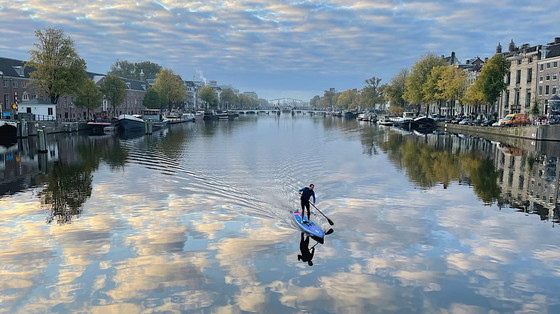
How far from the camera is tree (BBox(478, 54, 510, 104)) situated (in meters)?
92.3

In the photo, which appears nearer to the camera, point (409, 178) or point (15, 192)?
point (15, 192)

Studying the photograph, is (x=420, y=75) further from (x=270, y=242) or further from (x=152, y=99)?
(x=270, y=242)

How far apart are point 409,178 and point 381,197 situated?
9.62 m

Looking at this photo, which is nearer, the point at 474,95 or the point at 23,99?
the point at 474,95

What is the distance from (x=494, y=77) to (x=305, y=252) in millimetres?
89378

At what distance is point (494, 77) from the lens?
92.7 metres

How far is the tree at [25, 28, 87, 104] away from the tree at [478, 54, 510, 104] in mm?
89334

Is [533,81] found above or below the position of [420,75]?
below

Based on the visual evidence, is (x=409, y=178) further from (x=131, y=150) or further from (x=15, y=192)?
(x=131, y=150)

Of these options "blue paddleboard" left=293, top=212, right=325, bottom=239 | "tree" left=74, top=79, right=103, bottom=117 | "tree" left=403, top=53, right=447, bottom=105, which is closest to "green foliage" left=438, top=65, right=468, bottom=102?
"tree" left=403, top=53, right=447, bottom=105

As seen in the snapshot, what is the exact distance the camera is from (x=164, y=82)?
154m

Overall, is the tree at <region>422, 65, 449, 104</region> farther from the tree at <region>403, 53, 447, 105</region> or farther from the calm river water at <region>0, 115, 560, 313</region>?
the calm river water at <region>0, 115, 560, 313</region>

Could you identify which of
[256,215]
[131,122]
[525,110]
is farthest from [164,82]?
[256,215]

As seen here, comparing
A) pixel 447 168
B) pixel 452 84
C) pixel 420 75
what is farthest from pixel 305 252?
pixel 420 75
